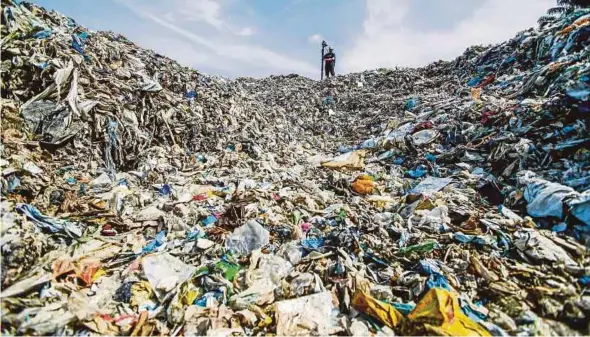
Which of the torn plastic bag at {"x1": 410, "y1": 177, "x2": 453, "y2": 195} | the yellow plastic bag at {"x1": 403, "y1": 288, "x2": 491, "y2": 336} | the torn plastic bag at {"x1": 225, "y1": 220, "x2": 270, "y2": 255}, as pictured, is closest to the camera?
the yellow plastic bag at {"x1": 403, "y1": 288, "x2": 491, "y2": 336}

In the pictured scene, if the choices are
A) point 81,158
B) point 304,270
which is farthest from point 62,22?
point 304,270

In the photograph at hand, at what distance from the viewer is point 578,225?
3.43 meters

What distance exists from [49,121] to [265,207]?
358cm

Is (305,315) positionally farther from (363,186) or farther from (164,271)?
(363,186)

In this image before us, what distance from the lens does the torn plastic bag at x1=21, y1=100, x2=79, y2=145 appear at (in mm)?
4953

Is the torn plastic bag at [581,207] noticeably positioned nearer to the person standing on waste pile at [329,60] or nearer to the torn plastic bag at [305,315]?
the torn plastic bag at [305,315]

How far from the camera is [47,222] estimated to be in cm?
347

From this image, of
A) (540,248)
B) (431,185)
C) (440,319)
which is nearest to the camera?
(440,319)

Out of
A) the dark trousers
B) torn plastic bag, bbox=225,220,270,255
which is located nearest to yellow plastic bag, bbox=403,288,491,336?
torn plastic bag, bbox=225,220,270,255

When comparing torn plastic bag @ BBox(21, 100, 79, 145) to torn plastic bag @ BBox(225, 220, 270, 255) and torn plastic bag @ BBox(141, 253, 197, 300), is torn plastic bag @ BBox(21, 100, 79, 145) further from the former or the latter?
torn plastic bag @ BBox(225, 220, 270, 255)

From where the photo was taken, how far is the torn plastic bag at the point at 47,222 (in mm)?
3422

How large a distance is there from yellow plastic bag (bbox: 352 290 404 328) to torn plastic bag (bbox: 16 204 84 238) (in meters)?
2.98

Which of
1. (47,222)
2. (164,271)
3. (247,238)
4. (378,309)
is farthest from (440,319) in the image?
(47,222)

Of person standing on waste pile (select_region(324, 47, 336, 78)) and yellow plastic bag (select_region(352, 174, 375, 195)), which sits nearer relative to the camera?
yellow plastic bag (select_region(352, 174, 375, 195))
